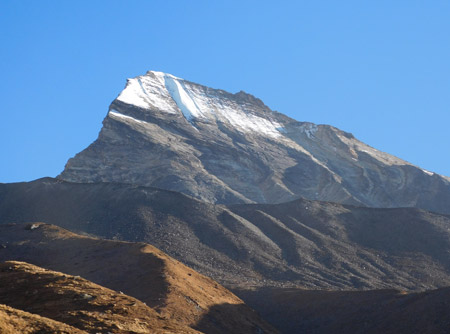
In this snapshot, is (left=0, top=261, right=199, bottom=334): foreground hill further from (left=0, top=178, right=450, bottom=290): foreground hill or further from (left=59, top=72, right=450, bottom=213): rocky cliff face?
(left=59, top=72, right=450, bottom=213): rocky cliff face

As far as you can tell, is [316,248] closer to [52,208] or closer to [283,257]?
[283,257]

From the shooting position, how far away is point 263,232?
9506cm

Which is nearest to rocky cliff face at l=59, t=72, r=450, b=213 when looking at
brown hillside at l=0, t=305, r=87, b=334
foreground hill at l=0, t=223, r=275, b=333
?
foreground hill at l=0, t=223, r=275, b=333

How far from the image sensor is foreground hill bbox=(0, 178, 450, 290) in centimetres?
8175

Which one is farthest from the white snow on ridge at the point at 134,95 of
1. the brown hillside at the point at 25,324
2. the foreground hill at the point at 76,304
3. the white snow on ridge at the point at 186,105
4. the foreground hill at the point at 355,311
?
the brown hillside at the point at 25,324

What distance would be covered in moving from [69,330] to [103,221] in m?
72.2

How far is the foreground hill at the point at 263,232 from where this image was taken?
81750 mm

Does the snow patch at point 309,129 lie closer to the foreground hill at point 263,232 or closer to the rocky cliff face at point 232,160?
the rocky cliff face at point 232,160

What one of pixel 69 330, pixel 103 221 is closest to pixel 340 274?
pixel 103 221

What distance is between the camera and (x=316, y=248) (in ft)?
299

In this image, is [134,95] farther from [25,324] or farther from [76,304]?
[25,324]

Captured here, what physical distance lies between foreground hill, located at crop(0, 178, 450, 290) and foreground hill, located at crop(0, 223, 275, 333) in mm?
7471

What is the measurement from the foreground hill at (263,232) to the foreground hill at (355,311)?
11.1m

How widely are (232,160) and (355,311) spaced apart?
101 m
